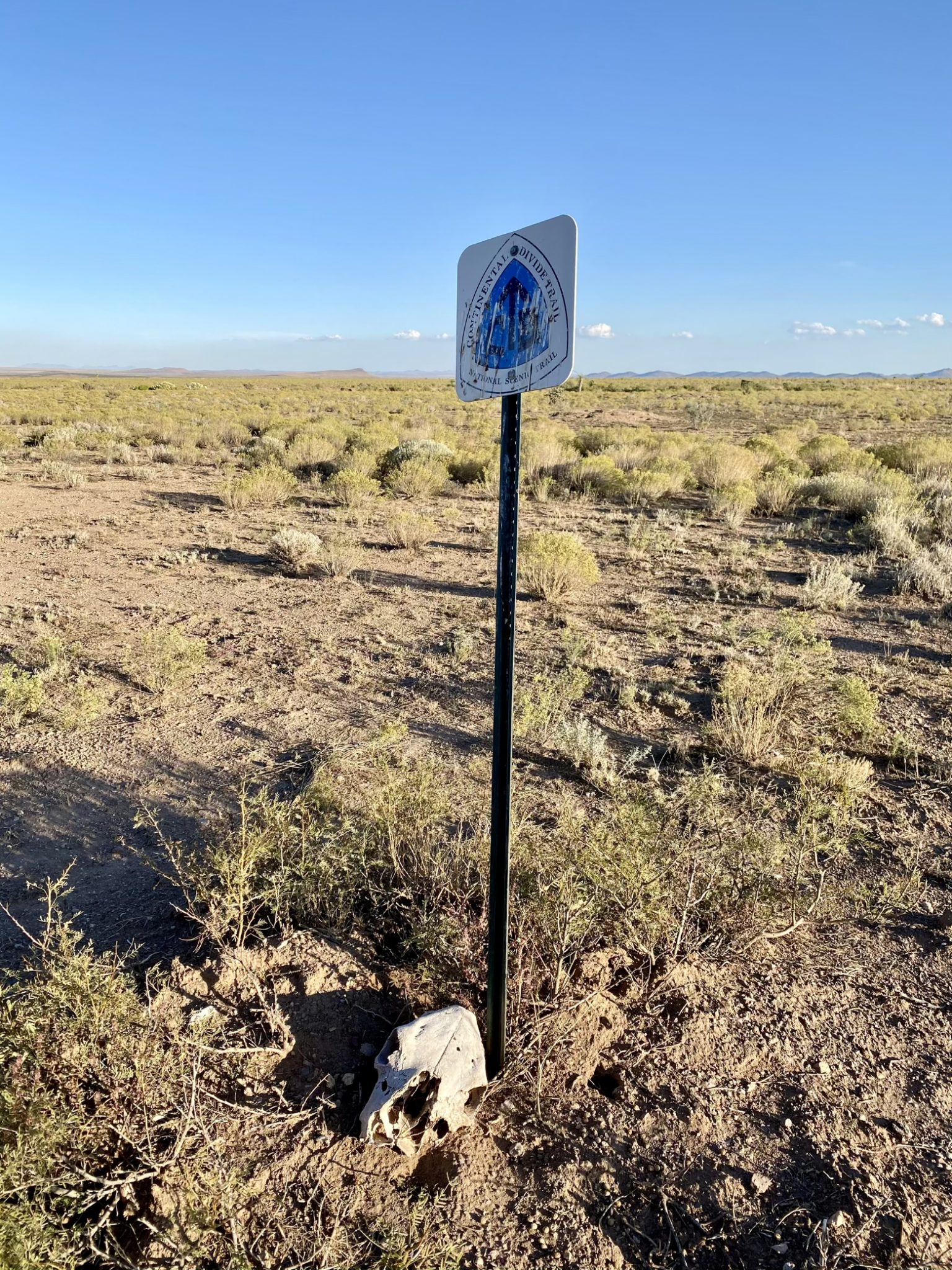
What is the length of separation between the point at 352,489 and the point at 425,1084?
11308mm

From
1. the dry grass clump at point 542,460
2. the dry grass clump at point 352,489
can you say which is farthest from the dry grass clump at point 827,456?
the dry grass clump at point 352,489

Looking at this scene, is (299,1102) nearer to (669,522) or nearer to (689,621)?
(689,621)

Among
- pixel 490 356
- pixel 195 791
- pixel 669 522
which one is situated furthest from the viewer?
pixel 669 522

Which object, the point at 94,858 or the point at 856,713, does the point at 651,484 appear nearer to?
the point at 856,713

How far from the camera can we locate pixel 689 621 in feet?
24.9

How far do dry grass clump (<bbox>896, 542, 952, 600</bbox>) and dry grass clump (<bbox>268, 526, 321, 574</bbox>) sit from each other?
6874 mm

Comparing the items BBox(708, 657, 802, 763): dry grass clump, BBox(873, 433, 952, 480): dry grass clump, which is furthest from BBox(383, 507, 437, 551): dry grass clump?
BBox(873, 433, 952, 480): dry grass clump

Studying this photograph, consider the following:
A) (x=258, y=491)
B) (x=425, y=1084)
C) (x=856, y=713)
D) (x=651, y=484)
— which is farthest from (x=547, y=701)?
(x=651, y=484)

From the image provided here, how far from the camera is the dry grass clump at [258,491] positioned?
1272 cm

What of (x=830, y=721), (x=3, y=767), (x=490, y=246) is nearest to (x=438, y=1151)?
(x=490, y=246)

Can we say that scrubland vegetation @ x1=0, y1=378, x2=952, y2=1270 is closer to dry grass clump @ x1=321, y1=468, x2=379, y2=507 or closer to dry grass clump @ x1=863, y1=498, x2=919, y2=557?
dry grass clump @ x1=863, y1=498, x2=919, y2=557

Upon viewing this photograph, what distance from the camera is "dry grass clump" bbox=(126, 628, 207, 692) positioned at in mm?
5738

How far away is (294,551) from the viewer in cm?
933

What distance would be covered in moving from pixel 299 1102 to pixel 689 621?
606 cm
